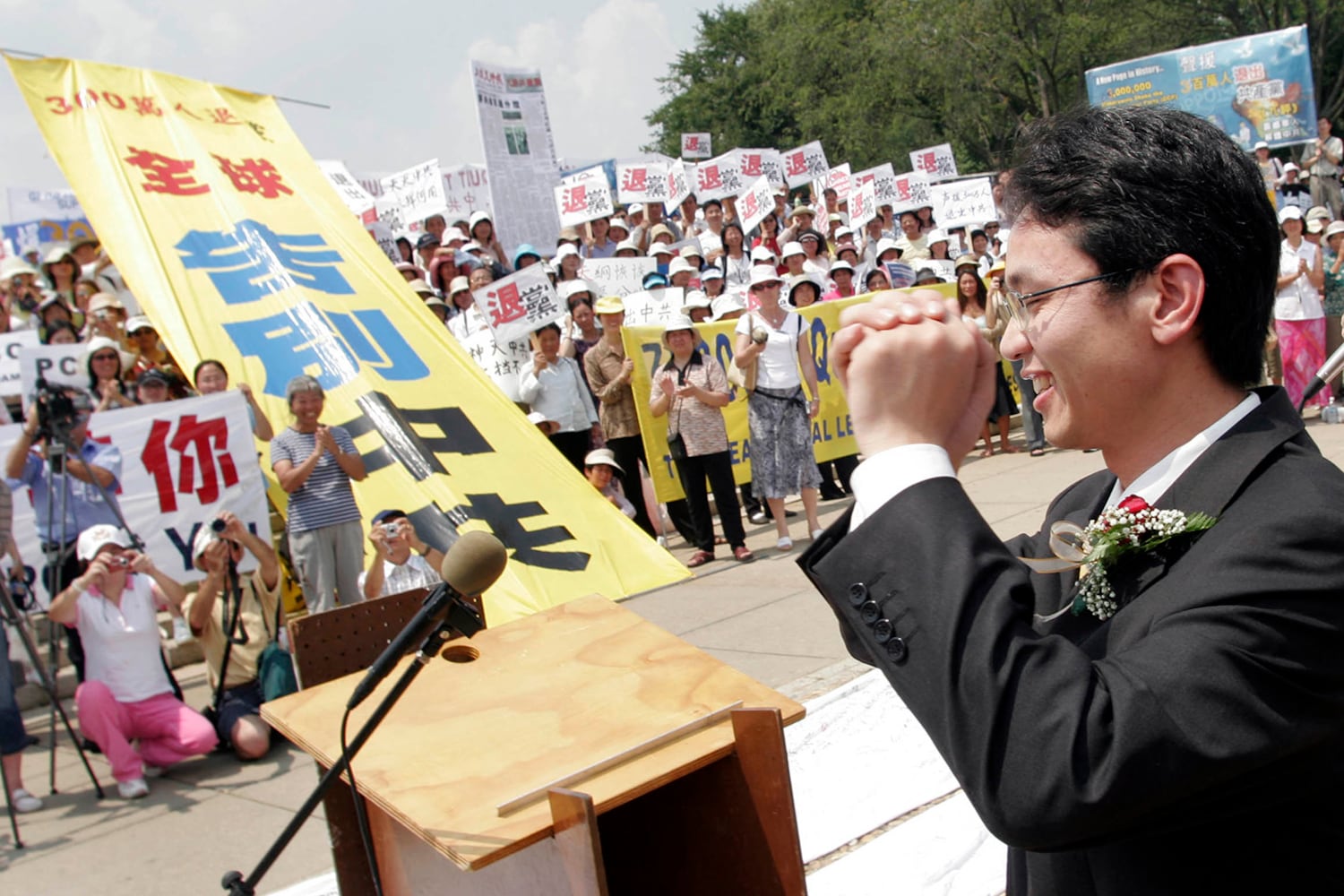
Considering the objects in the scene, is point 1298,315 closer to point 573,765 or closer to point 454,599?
point 573,765

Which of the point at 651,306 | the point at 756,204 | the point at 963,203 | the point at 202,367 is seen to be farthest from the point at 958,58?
the point at 202,367

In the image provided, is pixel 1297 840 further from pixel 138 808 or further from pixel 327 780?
pixel 138 808

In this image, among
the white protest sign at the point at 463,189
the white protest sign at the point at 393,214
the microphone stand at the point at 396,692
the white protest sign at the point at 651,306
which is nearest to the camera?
the microphone stand at the point at 396,692

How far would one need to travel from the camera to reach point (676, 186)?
54.4ft

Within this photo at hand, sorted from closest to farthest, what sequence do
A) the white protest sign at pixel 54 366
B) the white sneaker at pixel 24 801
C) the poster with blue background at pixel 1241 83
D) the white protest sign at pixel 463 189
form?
1. the white sneaker at pixel 24 801
2. the white protest sign at pixel 54 366
3. the white protest sign at pixel 463 189
4. the poster with blue background at pixel 1241 83

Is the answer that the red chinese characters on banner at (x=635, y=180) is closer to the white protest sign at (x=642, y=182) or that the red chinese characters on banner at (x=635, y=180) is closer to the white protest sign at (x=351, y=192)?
the white protest sign at (x=642, y=182)

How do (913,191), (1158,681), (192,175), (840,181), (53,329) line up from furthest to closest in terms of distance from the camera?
(840,181)
(913,191)
(192,175)
(53,329)
(1158,681)

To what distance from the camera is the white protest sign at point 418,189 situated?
15.4 m

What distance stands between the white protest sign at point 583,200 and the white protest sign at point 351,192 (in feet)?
7.87

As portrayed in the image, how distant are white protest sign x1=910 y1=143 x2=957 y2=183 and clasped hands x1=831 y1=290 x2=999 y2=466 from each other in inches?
754

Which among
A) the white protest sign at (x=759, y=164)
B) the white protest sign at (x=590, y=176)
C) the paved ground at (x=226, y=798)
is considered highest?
the white protest sign at (x=759, y=164)

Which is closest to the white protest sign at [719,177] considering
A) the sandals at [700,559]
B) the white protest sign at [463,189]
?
the white protest sign at [463,189]

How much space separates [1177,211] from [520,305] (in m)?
8.07

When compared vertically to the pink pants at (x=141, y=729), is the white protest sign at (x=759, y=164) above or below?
above
